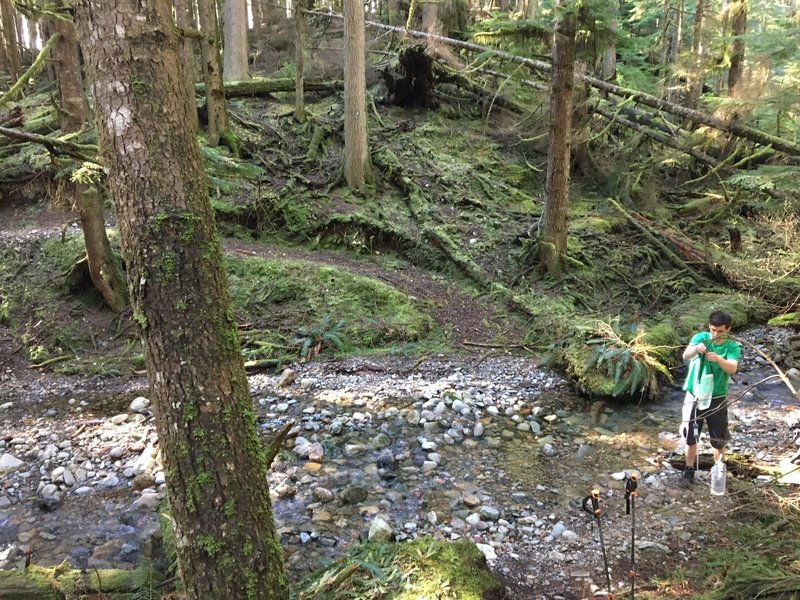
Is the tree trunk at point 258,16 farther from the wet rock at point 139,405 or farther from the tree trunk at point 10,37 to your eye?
the wet rock at point 139,405

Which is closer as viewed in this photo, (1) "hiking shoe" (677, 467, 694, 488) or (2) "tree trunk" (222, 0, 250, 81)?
(1) "hiking shoe" (677, 467, 694, 488)

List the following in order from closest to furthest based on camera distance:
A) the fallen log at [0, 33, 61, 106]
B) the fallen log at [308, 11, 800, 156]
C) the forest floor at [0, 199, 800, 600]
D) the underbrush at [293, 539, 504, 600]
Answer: the underbrush at [293, 539, 504, 600]
the forest floor at [0, 199, 800, 600]
the fallen log at [0, 33, 61, 106]
the fallen log at [308, 11, 800, 156]

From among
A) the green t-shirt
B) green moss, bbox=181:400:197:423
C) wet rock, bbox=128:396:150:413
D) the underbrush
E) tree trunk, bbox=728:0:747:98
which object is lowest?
wet rock, bbox=128:396:150:413

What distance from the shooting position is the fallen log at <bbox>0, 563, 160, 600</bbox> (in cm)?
302

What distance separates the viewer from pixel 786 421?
6637 millimetres

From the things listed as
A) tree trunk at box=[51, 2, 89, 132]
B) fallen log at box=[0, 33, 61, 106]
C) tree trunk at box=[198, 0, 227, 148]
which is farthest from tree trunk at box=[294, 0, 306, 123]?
fallen log at box=[0, 33, 61, 106]

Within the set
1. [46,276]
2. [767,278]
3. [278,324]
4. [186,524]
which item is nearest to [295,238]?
[278,324]

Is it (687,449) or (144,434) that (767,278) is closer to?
(687,449)

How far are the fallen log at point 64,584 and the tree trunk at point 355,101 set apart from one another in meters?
11.2

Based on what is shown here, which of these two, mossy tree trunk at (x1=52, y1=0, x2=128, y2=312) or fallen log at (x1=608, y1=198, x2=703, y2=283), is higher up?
mossy tree trunk at (x1=52, y1=0, x2=128, y2=312)

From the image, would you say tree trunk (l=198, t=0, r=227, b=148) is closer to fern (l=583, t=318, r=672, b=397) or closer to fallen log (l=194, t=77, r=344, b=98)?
fallen log (l=194, t=77, r=344, b=98)

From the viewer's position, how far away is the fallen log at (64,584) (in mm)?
3016

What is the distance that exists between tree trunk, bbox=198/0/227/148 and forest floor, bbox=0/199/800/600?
6147 millimetres

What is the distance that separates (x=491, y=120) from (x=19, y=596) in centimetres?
1775
